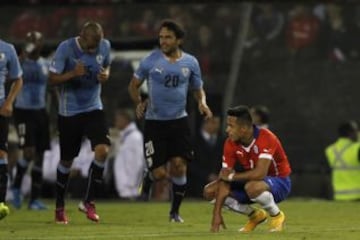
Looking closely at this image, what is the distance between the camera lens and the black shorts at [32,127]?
65.3 feet

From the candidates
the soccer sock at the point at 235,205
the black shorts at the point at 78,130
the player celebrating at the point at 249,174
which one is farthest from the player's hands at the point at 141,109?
the soccer sock at the point at 235,205

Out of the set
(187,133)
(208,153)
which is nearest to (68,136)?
(187,133)

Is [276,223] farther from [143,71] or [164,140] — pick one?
[143,71]

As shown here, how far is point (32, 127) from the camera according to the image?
1998 cm

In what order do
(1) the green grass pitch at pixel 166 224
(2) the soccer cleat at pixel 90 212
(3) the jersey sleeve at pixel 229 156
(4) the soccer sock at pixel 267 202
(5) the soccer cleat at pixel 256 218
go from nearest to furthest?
(1) the green grass pitch at pixel 166 224
(4) the soccer sock at pixel 267 202
(3) the jersey sleeve at pixel 229 156
(5) the soccer cleat at pixel 256 218
(2) the soccer cleat at pixel 90 212

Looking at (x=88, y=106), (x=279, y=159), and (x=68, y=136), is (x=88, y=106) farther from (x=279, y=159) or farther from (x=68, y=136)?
(x=279, y=159)

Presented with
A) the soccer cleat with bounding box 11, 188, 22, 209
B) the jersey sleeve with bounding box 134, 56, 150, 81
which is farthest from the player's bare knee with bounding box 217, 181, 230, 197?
the soccer cleat with bounding box 11, 188, 22, 209

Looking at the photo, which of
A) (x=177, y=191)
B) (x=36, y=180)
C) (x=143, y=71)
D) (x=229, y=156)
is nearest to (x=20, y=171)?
(x=36, y=180)

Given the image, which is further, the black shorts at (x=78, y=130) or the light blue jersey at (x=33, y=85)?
the light blue jersey at (x=33, y=85)

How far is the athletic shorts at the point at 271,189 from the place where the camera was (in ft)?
47.1

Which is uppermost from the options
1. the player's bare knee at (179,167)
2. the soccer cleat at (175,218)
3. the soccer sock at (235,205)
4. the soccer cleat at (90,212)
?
the player's bare knee at (179,167)

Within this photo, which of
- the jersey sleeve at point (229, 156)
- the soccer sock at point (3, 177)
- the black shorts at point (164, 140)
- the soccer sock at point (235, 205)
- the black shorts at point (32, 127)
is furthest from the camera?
the black shorts at point (32, 127)

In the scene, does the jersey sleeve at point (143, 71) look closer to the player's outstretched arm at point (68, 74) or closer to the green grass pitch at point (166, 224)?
the player's outstretched arm at point (68, 74)

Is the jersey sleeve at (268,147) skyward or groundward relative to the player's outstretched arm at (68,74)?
groundward
